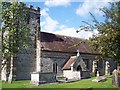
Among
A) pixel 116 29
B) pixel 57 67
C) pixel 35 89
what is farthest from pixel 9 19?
pixel 116 29

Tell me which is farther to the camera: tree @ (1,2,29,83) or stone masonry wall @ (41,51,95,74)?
stone masonry wall @ (41,51,95,74)

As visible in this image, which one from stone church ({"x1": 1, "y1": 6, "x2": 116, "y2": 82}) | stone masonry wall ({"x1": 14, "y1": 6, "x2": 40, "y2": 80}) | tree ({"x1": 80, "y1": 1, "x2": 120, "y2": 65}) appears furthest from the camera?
stone church ({"x1": 1, "y1": 6, "x2": 116, "y2": 82})

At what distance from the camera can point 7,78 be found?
29641mm

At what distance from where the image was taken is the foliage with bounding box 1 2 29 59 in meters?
24.0

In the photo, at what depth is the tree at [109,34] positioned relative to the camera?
11.3 meters

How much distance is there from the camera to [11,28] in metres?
24.4

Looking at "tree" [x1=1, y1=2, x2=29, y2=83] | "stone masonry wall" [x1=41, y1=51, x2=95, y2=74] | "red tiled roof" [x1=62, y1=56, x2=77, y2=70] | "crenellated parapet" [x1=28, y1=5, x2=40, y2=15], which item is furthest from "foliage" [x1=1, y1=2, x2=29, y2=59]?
"red tiled roof" [x1=62, y1=56, x2=77, y2=70]

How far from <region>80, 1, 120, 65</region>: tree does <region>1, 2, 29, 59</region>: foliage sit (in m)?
12.8

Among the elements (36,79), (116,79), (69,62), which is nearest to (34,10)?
(69,62)

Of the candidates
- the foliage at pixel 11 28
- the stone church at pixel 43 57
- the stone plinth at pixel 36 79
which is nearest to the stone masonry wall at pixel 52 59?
the stone church at pixel 43 57

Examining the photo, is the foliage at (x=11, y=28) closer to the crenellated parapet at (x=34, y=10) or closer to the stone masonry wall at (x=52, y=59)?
the stone masonry wall at (x=52, y=59)

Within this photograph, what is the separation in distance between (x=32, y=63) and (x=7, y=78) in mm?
4189

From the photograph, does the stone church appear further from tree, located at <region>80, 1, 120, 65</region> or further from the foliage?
tree, located at <region>80, 1, 120, 65</region>

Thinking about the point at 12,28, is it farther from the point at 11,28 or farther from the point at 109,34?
the point at 109,34
